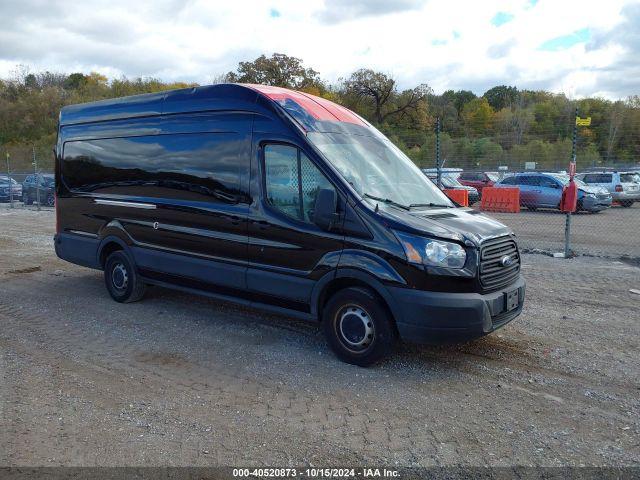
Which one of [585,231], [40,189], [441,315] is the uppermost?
[40,189]

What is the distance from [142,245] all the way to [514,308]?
14.4 feet

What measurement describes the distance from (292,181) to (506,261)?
84.0 inches

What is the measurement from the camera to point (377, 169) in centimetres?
538

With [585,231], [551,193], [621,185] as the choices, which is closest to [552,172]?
[585,231]

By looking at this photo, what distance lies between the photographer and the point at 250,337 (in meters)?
5.84

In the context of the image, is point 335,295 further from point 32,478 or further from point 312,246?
point 32,478

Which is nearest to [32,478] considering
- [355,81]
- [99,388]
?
[99,388]

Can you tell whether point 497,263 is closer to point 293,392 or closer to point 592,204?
point 293,392

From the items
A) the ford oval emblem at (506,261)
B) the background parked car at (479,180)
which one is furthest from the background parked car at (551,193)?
the ford oval emblem at (506,261)

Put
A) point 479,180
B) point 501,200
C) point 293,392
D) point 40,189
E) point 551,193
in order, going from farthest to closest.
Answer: point 479,180, point 40,189, point 501,200, point 551,193, point 293,392

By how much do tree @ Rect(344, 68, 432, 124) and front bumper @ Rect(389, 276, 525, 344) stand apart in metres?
44.6

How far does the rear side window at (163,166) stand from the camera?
5719mm

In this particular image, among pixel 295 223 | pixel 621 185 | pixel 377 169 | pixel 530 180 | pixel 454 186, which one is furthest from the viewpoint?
pixel 621 185

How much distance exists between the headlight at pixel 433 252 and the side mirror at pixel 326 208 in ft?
2.31
